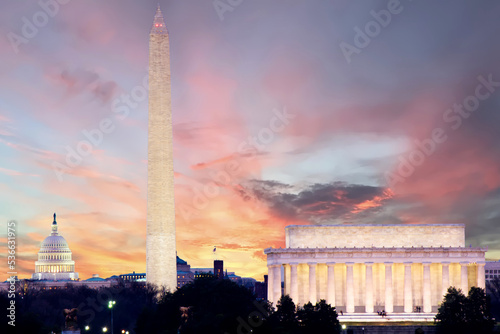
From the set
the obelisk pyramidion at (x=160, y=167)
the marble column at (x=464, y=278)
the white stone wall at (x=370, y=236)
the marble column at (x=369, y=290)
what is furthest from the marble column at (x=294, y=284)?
the marble column at (x=464, y=278)

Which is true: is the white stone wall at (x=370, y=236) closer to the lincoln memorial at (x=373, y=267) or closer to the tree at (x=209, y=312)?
the lincoln memorial at (x=373, y=267)

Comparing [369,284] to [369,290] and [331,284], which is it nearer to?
[369,290]

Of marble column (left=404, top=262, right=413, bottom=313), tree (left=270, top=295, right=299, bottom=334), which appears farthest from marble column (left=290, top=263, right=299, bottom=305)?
tree (left=270, top=295, right=299, bottom=334)

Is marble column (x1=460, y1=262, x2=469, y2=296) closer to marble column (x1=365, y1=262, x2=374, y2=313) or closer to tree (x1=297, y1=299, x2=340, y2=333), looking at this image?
marble column (x1=365, y1=262, x2=374, y2=313)

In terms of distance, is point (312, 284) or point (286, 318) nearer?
point (286, 318)

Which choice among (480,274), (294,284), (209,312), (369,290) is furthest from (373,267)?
(209,312)

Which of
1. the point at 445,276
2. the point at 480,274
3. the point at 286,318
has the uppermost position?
the point at 480,274

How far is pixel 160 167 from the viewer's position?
131250 mm

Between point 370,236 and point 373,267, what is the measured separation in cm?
486

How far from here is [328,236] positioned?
13662 centimetres

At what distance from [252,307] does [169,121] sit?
130ft

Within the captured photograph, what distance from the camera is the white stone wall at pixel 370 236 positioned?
447ft

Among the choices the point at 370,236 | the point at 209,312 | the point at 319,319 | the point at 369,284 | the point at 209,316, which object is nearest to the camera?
the point at 209,316

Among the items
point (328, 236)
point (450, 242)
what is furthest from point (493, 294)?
point (328, 236)
